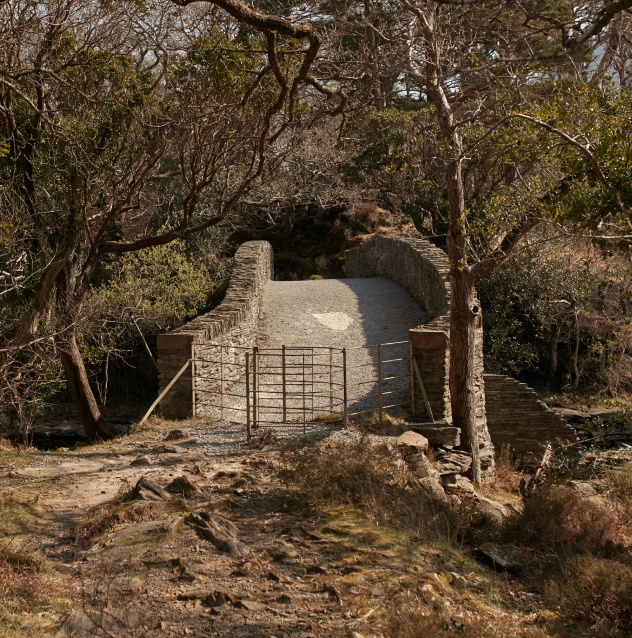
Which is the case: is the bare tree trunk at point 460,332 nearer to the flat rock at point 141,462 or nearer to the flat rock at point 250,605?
the flat rock at point 141,462

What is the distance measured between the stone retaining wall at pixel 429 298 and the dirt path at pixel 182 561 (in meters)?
4.43

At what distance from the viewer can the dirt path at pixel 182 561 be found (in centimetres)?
570

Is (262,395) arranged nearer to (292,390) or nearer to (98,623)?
(292,390)

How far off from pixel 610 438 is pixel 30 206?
1464 cm

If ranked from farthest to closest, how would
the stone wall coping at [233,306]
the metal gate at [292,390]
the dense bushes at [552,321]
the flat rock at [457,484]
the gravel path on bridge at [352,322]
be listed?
the dense bushes at [552,321] < the gravel path on bridge at [352,322] < the stone wall coping at [233,306] < the metal gate at [292,390] < the flat rock at [457,484]

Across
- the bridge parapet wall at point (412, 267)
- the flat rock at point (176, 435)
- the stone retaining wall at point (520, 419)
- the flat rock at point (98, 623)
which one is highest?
the bridge parapet wall at point (412, 267)

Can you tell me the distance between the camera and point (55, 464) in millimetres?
10930

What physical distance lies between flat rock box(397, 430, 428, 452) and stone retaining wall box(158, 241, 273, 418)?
3.83m

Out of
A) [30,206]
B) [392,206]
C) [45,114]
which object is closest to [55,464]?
[30,206]

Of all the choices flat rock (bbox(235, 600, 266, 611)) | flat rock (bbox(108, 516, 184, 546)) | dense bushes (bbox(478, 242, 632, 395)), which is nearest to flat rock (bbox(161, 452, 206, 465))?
flat rock (bbox(108, 516, 184, 546))

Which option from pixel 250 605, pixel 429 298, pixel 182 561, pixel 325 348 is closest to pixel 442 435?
pixel 325 348

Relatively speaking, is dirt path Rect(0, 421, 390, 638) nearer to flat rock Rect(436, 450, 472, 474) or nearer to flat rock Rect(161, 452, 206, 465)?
flat rock Rect(161, 452, 206, 465)

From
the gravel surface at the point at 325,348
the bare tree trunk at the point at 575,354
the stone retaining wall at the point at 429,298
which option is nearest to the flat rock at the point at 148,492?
the gravel surface at the point at 325,348

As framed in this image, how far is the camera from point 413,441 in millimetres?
11969
